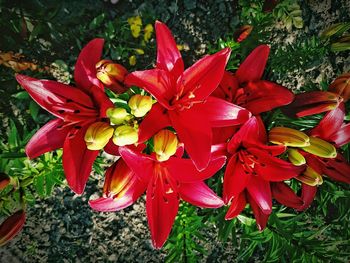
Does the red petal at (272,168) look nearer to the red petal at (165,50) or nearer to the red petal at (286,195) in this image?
the red petal at (286,195)

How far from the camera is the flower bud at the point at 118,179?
4.14ft

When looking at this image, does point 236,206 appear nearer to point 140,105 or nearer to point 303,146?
point 303,146

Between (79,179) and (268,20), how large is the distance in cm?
143

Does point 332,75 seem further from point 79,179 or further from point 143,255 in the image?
point 79,179

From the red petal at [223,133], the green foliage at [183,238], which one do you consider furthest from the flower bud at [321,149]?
the green foliage at [183,238]

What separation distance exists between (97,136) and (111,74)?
0.71 ft

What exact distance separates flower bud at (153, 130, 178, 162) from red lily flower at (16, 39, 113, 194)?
0.19m

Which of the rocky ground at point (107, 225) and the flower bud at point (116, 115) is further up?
the flower bud at point (116, 115)

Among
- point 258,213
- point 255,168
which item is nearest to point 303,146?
point 255,168

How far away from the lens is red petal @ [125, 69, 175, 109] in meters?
1.17

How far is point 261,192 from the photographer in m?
1.38

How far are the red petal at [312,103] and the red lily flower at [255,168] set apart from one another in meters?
0.15

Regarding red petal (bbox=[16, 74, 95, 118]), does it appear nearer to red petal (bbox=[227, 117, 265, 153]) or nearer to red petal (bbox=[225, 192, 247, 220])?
red petal (bbox=[227, 117, 265, 153])

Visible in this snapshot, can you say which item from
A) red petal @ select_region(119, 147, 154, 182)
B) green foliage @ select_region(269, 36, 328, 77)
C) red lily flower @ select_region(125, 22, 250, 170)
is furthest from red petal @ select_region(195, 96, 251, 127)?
green foliage @ select_region(269, 36, 328, 77)
